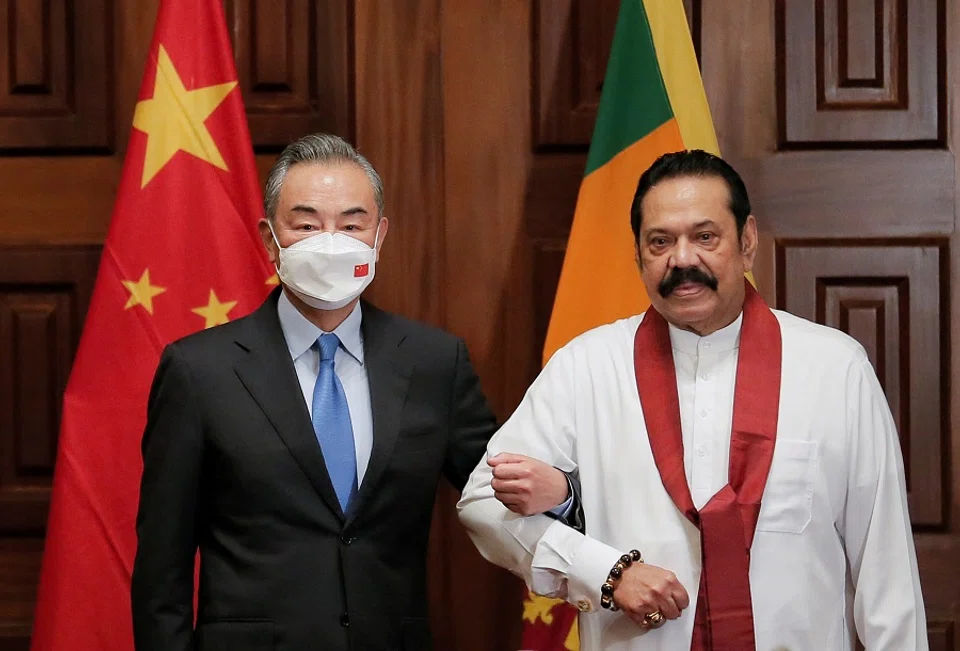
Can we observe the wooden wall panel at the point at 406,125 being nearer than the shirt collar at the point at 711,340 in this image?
No

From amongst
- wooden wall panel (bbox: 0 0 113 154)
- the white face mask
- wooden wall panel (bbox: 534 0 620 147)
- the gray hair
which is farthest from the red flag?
wooden wall panel (bbox: 0 0 113 154)

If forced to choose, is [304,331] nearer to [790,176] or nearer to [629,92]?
[629,92]

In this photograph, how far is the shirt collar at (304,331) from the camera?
6.57 feet

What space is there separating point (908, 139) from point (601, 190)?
0.86 meters

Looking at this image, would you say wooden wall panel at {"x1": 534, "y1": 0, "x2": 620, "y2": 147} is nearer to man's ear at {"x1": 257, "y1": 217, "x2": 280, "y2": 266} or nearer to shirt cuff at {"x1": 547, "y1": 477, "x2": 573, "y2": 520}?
man's ear at {"x1": 257, "y1": 217, "x2": 280, "y2": 266}

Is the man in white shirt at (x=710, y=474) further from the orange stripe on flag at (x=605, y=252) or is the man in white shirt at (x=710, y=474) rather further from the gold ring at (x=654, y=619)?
the orange stripe on flag at (x=605, y=252)

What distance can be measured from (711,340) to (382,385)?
59cm

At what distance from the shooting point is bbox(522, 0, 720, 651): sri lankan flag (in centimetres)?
248

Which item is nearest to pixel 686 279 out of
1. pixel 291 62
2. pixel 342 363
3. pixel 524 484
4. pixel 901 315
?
pixel 524 484

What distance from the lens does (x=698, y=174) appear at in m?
1.87

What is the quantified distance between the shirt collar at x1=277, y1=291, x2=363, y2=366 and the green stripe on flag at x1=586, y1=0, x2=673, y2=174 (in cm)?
81

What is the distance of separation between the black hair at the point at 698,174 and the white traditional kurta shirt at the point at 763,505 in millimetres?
197

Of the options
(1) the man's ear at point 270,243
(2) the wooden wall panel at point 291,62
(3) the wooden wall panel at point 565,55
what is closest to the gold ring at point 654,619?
(1) the man's ear at point 270,243

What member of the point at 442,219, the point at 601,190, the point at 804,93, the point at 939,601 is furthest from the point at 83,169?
the point at 939,601
